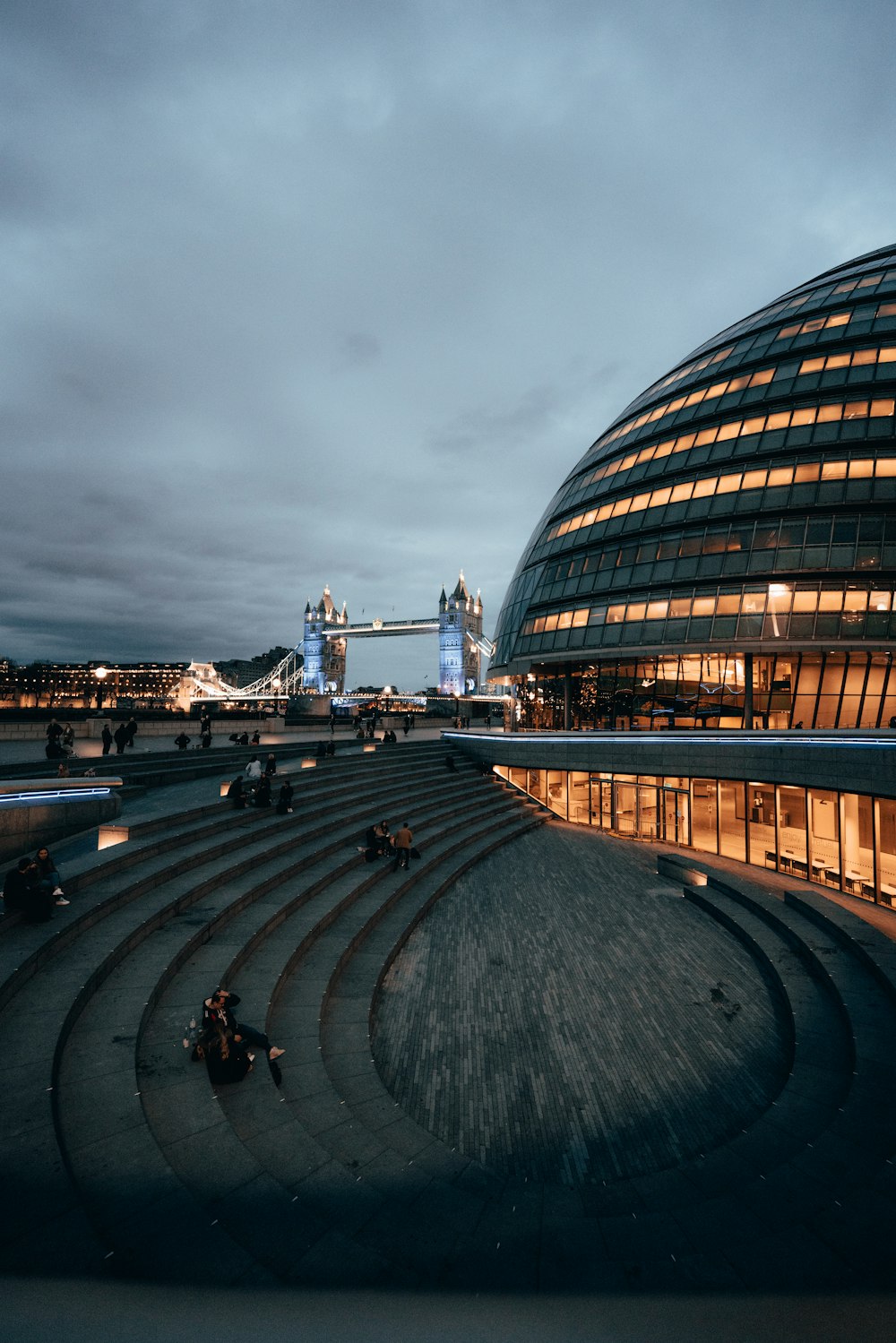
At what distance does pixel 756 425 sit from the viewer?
29.8m

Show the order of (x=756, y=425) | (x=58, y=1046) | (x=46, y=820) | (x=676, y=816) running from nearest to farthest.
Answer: (x=58, y=1046) → (x=46, y=820) → (x=676, y=816) → (x=756, y=425)

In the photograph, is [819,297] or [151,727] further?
[819,297]

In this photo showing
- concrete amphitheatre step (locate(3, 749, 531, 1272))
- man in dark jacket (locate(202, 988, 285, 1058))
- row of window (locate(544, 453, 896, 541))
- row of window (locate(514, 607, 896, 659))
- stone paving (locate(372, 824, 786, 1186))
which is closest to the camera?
concrete amphitheatre step (locate(3, 749, 531, 1272))

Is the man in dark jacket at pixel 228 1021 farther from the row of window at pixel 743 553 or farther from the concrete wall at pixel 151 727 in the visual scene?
the row of window at pixel 743 553

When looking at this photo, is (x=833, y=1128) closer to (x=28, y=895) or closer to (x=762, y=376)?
(x=28, y=895)

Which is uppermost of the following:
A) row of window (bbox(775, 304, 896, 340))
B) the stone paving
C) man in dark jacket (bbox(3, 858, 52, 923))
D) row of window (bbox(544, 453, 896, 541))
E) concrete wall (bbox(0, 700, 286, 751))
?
row of window (bbox(775, 304, 896, 340))

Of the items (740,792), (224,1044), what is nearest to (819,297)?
(740,792)

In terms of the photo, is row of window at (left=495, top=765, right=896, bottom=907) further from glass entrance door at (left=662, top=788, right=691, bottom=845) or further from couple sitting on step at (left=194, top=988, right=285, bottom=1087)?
couple sitting on step at (left=194, top=988, right=285, bottom=1087)

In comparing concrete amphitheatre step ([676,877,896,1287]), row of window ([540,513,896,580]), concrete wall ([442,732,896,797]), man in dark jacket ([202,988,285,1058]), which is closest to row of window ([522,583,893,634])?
row of window ([540,513,896,580])

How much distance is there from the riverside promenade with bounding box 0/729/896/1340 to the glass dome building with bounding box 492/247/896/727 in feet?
45.6

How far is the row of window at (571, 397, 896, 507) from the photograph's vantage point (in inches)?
1061

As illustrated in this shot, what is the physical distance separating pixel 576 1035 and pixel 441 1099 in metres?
3.13

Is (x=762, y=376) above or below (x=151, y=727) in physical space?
above

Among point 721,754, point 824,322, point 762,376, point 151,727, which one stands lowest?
point 721,754
